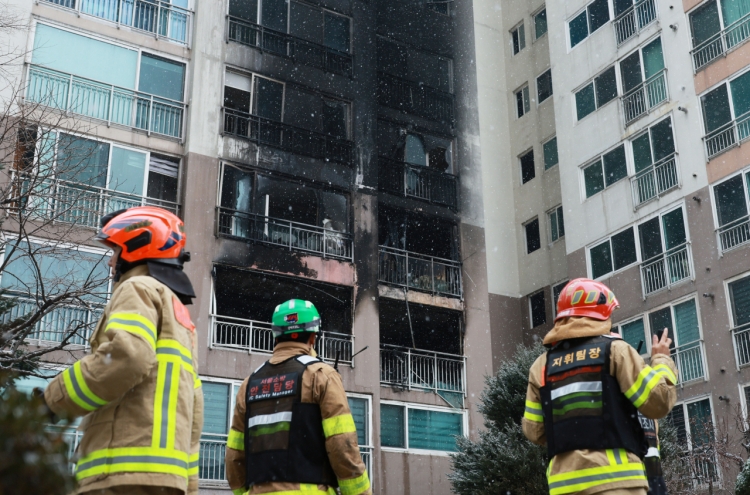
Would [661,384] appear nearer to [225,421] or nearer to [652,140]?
[225,421]

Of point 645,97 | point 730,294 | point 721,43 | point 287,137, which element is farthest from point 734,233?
point 287,137

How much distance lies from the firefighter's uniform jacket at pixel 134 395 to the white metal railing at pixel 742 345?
20117mm

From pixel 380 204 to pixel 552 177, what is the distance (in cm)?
681

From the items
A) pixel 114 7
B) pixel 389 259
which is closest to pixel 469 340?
pixel 389 259

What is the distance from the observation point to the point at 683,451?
1909cm

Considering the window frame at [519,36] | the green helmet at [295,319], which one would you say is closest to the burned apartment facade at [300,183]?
the window frame at [519,36]

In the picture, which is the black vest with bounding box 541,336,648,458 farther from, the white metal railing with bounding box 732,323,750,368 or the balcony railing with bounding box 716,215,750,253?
the balcony railing with bounding box 716,215,750,253

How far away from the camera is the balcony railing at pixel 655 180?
992 inches

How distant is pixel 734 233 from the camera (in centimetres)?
2306

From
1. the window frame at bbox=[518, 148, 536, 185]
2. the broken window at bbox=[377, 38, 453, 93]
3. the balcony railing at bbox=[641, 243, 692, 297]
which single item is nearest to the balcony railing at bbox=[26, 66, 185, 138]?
the broken window at bbox=[377, 38, 453, 93]

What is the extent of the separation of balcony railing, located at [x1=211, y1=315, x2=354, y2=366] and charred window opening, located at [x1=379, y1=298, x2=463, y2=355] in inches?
91.8

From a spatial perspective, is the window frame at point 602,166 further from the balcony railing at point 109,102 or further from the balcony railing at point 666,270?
the balcony railing at point 109,102

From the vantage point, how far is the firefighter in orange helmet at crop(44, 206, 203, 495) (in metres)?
4.07

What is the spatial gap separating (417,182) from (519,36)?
9093 mm
